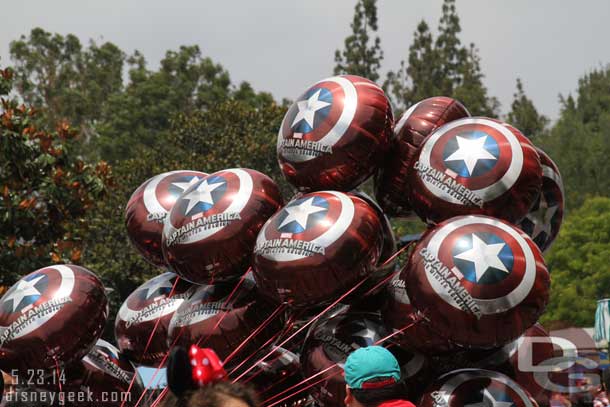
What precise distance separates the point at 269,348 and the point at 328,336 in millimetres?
432

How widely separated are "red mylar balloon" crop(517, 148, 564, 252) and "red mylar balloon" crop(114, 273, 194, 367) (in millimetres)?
2105

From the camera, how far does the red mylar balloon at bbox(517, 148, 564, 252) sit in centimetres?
525

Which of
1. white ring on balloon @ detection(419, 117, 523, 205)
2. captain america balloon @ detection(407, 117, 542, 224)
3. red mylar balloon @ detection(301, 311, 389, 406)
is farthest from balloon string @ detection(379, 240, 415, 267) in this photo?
white ring on balloon @ detection(419, 117, 523, 205)

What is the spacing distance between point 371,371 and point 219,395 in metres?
1.13

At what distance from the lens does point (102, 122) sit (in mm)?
37406

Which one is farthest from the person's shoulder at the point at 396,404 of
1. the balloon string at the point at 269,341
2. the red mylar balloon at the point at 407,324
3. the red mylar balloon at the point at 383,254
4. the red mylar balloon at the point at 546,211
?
the red mylar balloon at the point at 546,211

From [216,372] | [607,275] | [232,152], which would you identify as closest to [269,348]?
[216,372]

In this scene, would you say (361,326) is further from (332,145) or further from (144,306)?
(144,306)

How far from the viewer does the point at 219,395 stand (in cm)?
212

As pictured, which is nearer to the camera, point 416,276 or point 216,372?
point 216,372

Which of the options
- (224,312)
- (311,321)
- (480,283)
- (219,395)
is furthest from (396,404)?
(224,312)

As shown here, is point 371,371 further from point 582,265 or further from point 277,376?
point 582,265

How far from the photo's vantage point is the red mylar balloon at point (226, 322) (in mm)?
5016

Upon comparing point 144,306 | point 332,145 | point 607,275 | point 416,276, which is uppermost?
point 332,145
